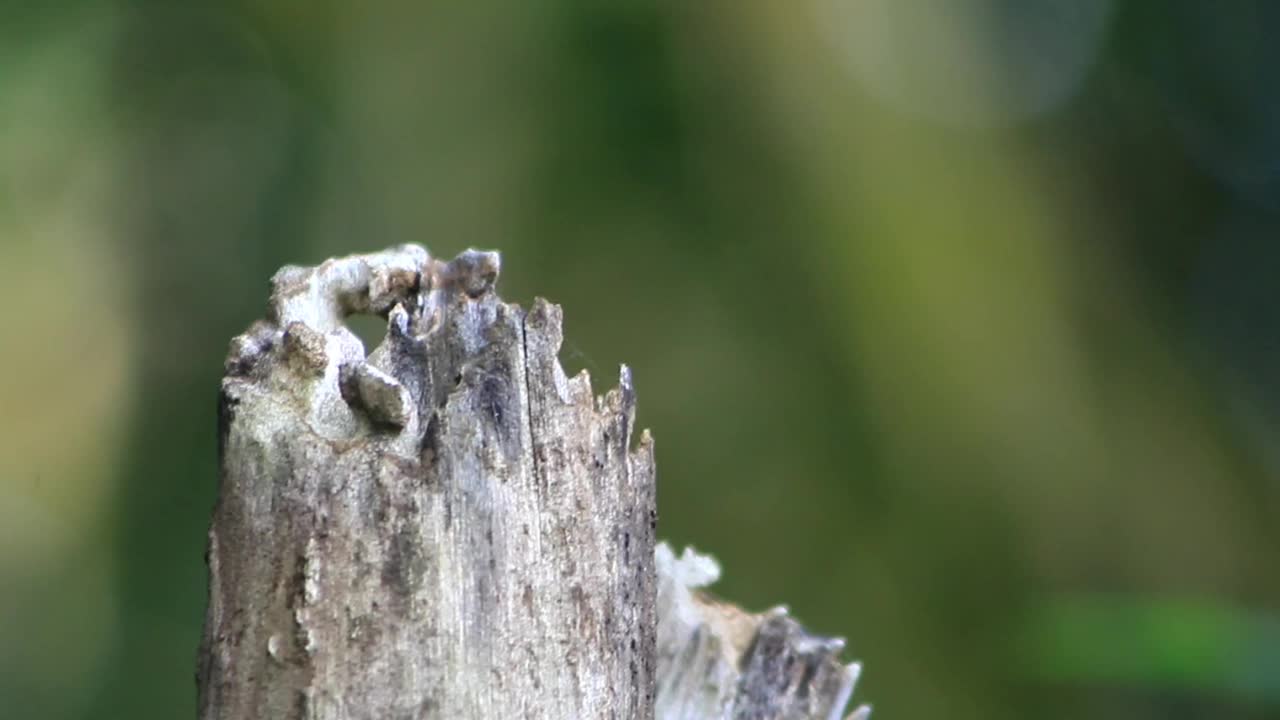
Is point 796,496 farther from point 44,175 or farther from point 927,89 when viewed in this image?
point 44,175

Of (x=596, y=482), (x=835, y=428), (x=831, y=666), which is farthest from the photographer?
(x=835, y=428)

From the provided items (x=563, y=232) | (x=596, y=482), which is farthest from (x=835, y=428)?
(x=596, y=482)

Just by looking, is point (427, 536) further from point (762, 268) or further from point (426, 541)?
point (762, 268)

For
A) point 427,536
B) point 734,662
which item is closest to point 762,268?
point 734,662

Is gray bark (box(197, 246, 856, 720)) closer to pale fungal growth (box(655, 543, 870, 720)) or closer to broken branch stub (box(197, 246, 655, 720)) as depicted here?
broken branch stub (box(197, 246, 655, 720))

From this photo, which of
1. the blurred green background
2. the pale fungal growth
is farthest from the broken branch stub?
the blurred green background

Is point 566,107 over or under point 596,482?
over
